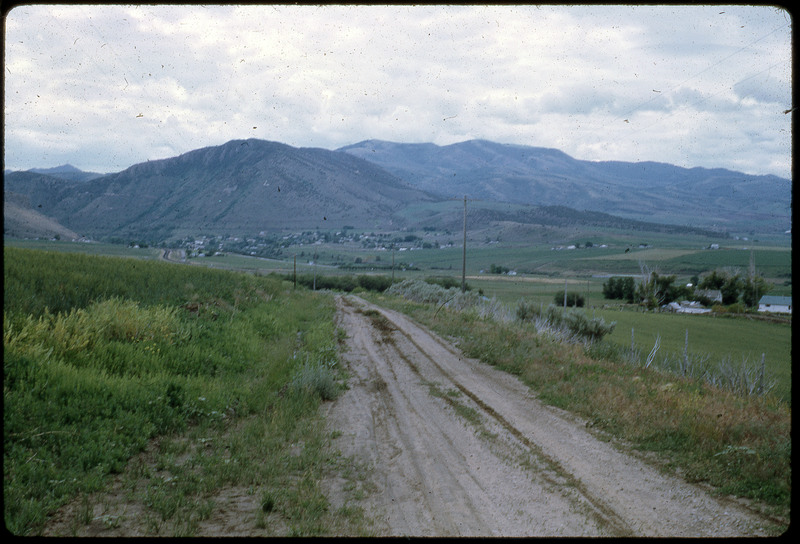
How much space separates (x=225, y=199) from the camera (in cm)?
16388

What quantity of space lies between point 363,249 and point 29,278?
125 metres

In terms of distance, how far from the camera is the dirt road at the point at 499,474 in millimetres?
4230

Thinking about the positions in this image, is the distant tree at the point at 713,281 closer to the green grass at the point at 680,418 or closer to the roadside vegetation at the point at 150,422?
the green grass at the point at 680,418

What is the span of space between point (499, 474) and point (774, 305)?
166 feet

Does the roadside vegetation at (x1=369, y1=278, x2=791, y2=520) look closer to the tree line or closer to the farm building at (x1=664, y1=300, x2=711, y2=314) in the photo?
the farm building at (x1=664, y1=300, x2=711, y2=314)

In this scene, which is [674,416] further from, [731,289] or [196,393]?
[731,289]

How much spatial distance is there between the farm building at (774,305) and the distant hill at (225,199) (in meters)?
91.1

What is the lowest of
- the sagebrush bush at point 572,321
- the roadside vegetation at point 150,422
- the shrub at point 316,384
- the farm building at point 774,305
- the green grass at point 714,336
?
the green grass at point 714,336

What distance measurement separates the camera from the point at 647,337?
30.4m

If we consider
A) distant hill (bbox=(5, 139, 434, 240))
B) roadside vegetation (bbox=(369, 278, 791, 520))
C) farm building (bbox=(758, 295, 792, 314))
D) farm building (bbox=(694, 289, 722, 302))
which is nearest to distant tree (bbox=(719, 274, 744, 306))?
farm building (bbox=(694, 289, 722, 302))

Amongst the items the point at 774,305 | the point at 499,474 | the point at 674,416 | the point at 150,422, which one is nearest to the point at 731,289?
the point at 774,305

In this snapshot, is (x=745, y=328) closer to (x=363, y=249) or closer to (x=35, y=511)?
(x=35, y=511)

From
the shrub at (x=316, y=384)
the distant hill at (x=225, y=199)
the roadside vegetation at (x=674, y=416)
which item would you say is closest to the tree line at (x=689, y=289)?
the roadside vegetation at (x=674, y=416)

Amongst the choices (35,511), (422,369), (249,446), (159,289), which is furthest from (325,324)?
(35,511)
